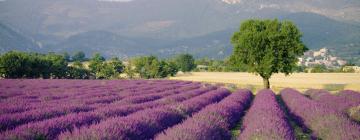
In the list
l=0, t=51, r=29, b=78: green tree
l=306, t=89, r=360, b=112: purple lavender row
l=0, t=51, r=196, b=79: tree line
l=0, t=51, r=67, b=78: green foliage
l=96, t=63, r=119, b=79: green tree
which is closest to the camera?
l=306, t=89, r=360, b=112: purple lavender row

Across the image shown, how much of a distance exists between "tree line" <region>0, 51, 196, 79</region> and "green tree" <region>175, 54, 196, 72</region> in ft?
103

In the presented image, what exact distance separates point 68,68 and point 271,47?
38.9m

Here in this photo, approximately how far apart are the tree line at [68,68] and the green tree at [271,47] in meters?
29.3

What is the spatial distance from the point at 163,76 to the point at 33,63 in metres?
27.0

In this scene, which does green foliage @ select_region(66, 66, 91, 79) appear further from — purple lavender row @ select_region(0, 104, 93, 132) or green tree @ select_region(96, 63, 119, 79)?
purple lavender row @ select_region(0, 104, 93, 132)

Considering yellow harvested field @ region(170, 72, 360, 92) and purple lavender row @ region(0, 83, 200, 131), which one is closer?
purple lavender row @ region(0, 83, 200, 131)

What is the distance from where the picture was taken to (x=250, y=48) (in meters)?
30.9

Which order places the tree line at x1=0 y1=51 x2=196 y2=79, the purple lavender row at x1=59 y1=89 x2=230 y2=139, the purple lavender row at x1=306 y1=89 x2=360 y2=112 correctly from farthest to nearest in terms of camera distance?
the tree line at x1=0 y1=51 x2=196 y2=79
the purple lavender row at x1=306 y1=89 x2=360 y2=112
the purple lavender row at x1=59 y1=89 x2=230 y2=139

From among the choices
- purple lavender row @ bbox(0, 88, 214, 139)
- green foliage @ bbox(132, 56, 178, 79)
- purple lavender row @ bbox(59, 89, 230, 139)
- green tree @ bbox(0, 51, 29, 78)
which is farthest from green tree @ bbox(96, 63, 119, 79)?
purple lavender row @ bbox(0, 88, 214, 139)

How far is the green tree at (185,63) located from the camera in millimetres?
110294

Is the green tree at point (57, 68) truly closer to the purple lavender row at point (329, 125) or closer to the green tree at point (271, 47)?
the green tree at point (271, 47)

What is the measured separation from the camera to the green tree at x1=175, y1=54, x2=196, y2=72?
110294mm

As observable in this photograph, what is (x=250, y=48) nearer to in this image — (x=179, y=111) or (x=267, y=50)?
(x=267, y=50)

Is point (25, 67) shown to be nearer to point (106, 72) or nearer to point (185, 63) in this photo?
point (106, 72)
